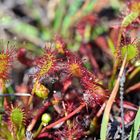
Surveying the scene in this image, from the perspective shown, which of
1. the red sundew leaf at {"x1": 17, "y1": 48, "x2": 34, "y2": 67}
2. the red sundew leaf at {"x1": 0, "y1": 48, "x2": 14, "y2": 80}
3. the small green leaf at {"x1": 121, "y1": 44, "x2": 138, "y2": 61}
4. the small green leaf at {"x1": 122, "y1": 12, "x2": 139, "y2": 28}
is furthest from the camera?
the red sundew leaf at {"x1": 17, "y1": 48, "x2": 34, "y2": 67}

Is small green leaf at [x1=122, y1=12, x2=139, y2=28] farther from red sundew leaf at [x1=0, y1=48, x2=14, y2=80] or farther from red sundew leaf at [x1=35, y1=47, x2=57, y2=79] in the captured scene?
red sundew leaf at [x1=0, y1=48, x2=14, y2=80]

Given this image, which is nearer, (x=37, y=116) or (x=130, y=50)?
(x=130, y=50)

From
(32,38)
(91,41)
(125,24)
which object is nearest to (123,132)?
(125,24)

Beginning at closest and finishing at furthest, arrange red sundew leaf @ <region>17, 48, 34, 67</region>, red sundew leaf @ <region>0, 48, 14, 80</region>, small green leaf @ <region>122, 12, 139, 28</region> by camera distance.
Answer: red sundew leaf @ <region>0, 48, 14, 80</region> < small green leaf @ <region>122, 12, 139, 28</region> < red sundew leaf @ <region>17, 48, 34, 67</region>

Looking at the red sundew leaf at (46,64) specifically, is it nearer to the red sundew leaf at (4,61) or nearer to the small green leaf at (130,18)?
the red sundew leaf at (4,61)

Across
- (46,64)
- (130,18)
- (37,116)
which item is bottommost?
(37,116)

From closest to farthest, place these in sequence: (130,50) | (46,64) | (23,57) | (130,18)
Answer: (130,50)
(46,64)
(130,18)
(23,57)

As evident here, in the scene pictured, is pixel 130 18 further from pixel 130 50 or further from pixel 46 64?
pixel 46 64

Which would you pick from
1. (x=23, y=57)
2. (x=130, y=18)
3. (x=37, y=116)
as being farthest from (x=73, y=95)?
(x=130, y=18)

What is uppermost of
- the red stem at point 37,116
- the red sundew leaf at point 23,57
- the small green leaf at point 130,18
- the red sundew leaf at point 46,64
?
the small green leaf at point 130,18

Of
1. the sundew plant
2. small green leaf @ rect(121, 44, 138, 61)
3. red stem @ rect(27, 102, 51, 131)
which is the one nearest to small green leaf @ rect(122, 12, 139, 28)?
the sundew plant

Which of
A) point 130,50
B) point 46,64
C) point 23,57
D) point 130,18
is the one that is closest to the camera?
point 130,50

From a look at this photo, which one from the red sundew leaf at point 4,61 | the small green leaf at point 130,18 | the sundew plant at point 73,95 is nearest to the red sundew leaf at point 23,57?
the sundew plant at point 73,95
